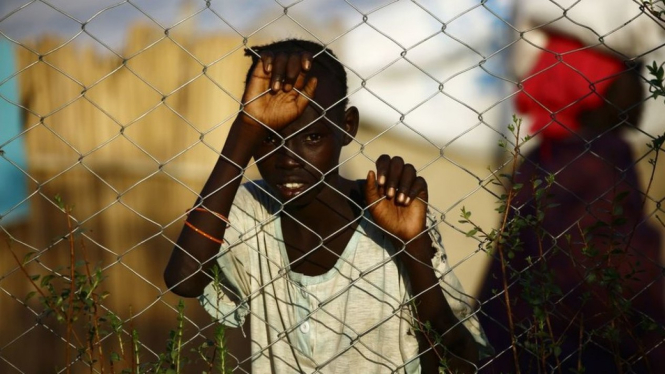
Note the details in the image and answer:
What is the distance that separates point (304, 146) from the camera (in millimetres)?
2484

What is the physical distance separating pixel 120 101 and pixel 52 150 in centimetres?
33

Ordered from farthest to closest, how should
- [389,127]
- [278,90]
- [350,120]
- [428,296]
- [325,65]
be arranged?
[389,127]
[350,120]
[325,65]
[428,296]
[278,90]

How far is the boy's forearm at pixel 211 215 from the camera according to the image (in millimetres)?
2301

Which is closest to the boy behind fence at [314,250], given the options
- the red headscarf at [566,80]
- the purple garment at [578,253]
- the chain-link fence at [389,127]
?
the chain-link fence at [389,127]

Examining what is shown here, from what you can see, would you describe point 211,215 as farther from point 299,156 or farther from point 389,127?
point 389,127

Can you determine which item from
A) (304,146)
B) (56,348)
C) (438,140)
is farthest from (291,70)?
Answer: (56,348)

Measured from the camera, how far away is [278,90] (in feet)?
7.23

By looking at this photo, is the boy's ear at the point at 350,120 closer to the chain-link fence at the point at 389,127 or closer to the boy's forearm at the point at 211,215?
the chain-link fence at the point at 389,127

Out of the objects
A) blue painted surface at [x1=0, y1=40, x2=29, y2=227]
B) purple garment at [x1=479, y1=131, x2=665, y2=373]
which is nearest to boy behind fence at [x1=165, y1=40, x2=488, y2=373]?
purple garment at [x1=479, y1=131, x2=665, y2=373]

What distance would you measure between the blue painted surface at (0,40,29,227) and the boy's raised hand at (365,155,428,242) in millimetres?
1704

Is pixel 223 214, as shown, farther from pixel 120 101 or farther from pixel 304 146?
pixel 120 101

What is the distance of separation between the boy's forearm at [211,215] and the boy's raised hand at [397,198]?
323mm

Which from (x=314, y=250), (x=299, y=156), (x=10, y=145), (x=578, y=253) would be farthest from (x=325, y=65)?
(x=10, y=145)

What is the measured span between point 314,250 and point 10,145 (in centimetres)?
163
